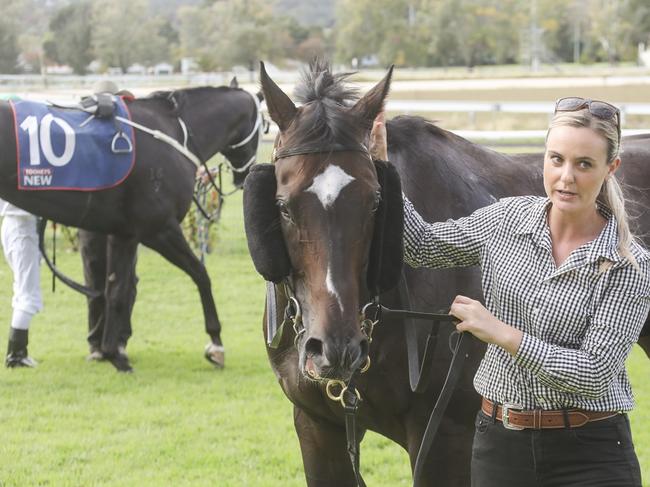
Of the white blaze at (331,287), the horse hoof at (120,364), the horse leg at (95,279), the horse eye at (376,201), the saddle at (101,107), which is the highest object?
the horse eye at (376,201)

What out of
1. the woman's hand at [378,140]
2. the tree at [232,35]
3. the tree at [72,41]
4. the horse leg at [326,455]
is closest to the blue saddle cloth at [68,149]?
the horse leg at [326,455]

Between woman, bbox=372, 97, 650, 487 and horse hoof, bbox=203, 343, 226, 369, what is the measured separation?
459 centimetres

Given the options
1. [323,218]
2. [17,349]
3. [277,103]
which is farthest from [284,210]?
[17,349]

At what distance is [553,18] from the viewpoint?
261ft

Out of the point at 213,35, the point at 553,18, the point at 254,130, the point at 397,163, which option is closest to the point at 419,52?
the point at 553,18

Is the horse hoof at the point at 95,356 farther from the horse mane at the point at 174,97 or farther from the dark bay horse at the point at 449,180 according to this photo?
the dark bay horse at the point at 449,180

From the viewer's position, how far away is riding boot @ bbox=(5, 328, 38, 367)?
6.92 metres

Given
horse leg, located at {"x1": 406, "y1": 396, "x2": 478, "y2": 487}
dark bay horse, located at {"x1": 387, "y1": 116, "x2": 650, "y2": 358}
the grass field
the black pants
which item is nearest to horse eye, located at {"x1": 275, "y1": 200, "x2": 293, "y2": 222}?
dark bay horse, located at {"x1": 387, "y1": 116, "x2": 650, "y2": 358}

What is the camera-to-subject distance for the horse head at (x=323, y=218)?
246 cm

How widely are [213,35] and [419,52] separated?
1956 cm

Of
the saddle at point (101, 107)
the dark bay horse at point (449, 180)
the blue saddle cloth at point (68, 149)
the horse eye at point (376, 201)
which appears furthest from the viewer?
the saddle at point (101, 107)

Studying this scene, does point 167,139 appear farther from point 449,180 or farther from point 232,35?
point 232,35

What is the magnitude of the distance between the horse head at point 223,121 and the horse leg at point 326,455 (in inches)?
169

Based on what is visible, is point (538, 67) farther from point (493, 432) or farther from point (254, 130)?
point (493, 432)
